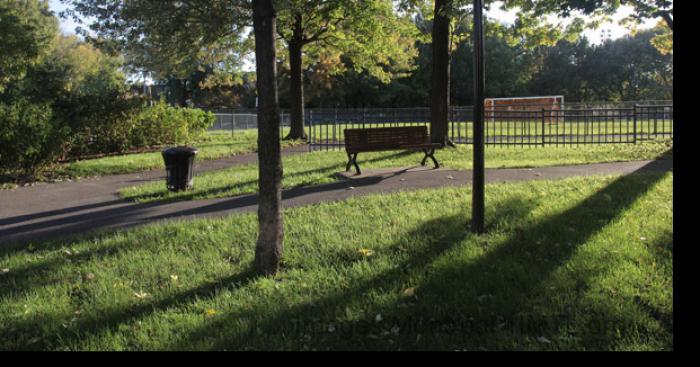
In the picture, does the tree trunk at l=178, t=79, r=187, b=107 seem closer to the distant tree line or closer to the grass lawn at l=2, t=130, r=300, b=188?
the distant tree line

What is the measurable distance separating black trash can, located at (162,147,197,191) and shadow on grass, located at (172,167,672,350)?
20.4 feet

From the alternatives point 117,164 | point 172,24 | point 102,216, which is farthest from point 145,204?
point 172,24

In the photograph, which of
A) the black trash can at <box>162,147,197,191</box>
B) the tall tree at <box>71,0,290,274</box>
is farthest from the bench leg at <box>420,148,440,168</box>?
the tall tree at <box>71,0,290,274</box>

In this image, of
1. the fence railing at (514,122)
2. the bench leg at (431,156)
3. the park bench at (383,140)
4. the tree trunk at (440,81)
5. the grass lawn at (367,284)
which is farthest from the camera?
the fence railing at (514,122)

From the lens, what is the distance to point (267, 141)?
534cm

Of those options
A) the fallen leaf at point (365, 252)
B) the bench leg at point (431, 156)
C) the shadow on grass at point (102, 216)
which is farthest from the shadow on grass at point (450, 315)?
the bench leg at point (431, 156)

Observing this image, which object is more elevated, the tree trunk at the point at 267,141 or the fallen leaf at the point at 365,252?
the tree trunk at the point at 267,141

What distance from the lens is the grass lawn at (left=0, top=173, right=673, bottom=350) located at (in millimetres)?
3885

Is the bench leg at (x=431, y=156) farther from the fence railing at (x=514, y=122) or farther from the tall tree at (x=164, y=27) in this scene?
the tall tree at (x=164, y=27)

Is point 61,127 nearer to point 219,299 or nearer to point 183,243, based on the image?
point 183,243

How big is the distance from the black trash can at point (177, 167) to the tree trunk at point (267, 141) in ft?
18.4

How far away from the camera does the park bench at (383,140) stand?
467 inches
